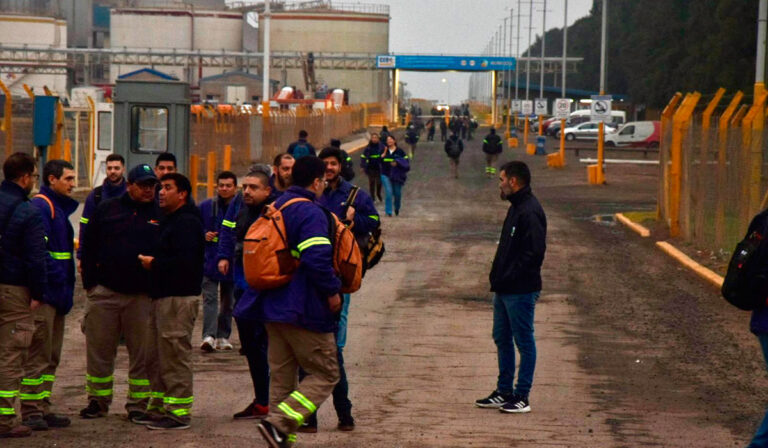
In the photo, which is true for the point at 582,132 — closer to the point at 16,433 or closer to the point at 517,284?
the point at 517,284

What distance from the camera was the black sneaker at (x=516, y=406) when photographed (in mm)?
9188

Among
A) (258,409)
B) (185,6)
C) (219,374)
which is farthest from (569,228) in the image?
(185,6)

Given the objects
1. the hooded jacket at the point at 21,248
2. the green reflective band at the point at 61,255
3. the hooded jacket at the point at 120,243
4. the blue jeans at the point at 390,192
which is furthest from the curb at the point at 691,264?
the hooded jacket at the point at 21,248

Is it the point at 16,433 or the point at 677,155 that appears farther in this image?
the point at 677,155

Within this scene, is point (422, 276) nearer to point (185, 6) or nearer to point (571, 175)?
point (571, 175)

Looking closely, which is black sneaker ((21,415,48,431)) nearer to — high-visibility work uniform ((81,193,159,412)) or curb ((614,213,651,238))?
high-visibility work uniform ((81,193,159,412))

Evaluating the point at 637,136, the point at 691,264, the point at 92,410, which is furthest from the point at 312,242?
the point at 637,136

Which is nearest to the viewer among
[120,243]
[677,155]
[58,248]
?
[58,248]

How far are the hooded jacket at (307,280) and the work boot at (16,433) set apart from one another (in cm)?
198

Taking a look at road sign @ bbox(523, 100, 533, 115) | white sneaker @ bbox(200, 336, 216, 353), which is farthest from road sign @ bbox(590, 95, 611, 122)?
road sign @ bbox(523, 100, 533, 115)

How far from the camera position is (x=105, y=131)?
28.8m

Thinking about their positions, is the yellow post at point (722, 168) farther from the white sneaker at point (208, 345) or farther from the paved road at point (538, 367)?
the white sneaker at point (208, 345)

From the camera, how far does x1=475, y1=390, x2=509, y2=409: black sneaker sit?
9.38 m

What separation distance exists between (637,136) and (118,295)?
214 ft
